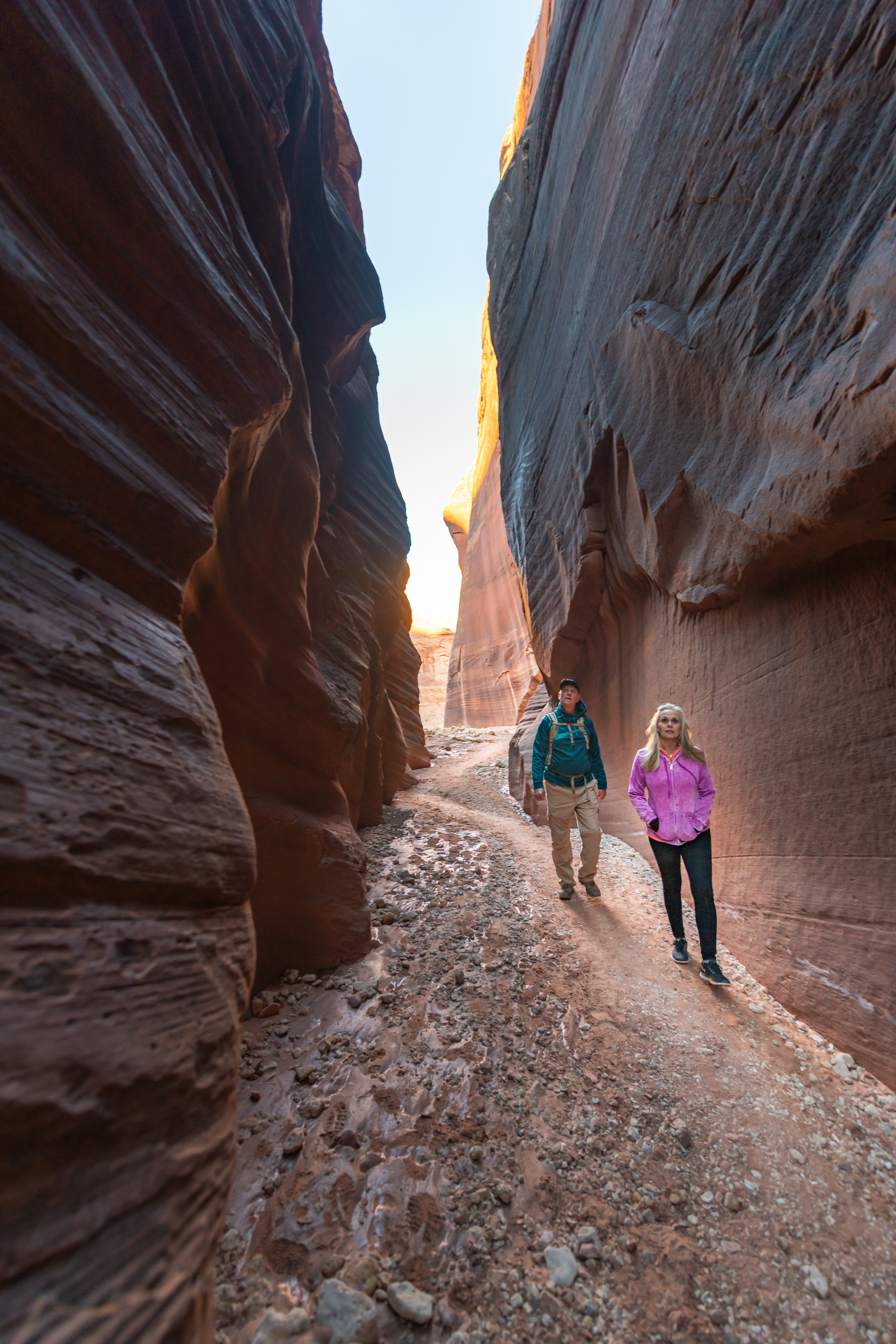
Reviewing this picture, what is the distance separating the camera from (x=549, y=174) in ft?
29.7

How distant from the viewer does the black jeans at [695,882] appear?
11.7ft

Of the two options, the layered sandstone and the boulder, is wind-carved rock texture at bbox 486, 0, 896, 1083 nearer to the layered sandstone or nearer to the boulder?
the boulder

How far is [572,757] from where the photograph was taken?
4992 mm

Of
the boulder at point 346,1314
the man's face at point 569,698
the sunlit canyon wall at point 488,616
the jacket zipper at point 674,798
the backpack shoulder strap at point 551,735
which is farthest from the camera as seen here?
the sunlit canyon wall at point 488,616

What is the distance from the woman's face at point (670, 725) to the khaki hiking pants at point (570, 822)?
1.27 m

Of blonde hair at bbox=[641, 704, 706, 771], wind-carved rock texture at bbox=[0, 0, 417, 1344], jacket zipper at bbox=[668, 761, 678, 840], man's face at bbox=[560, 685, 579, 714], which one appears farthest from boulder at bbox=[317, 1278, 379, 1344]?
man's face at bbox=[560, 685, 579, 714]

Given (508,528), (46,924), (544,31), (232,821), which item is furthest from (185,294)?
(544,31)

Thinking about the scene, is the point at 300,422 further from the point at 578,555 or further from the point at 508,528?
the point at 508,528

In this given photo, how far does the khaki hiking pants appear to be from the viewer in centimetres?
500

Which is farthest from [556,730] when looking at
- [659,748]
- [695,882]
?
[695,882]

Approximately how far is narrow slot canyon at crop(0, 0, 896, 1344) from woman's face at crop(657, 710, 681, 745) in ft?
0.19

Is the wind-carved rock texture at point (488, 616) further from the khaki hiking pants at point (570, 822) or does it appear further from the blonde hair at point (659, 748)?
the blonde hair at point (659, 748)

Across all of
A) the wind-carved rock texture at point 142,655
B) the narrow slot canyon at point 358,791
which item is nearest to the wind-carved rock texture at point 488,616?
the narrow slot canyon at point 358,791

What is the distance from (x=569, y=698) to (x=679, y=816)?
1533mm
